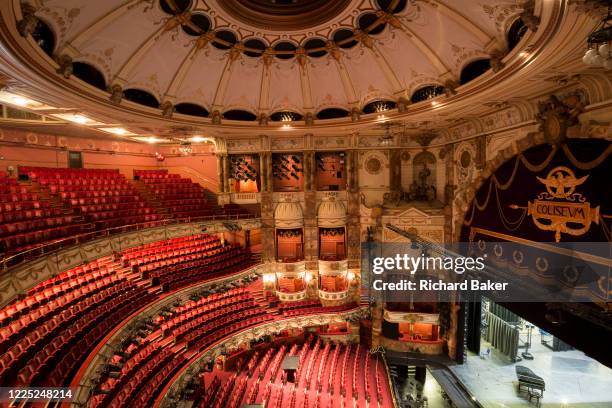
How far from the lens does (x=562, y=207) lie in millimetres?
7402

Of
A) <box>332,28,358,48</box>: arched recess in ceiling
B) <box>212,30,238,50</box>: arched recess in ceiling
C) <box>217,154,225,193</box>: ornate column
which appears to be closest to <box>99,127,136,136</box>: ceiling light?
<box>217,154,225,193</box>: ornate column

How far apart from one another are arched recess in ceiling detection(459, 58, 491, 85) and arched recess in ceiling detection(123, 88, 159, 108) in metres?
10.6

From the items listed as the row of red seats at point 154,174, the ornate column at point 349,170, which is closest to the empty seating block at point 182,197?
the row of red seats at point 154,174

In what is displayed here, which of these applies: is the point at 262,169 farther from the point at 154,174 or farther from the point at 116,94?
the point at 116,94

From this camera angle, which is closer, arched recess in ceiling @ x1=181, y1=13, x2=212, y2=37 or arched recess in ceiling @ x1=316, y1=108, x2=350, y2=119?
arched recess in ceiling @ x1=181, y1=13, x2=212, y2=37

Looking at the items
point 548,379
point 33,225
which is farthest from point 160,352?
point 548,379

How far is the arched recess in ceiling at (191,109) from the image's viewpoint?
11800 millimetres

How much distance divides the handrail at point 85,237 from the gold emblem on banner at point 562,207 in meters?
11.7

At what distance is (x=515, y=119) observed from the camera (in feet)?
30.2

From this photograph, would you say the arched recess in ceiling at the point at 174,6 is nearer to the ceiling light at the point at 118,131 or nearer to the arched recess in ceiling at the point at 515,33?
the ceiling light at the point at 118,131

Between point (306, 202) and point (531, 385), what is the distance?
37.3ft

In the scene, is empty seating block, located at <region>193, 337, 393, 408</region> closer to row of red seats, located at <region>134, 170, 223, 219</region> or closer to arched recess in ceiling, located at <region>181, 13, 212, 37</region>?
row of red seats, located at <region>134, 170, 223, 219</region>

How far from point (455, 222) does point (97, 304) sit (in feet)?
44.1

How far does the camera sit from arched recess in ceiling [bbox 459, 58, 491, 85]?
27.2 feet
